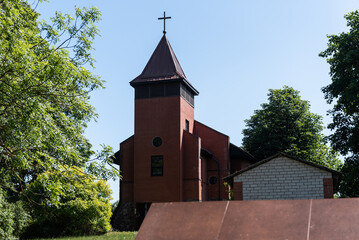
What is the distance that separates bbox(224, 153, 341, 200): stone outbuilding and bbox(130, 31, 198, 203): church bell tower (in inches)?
429

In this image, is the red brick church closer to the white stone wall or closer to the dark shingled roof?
the dark shingled roof

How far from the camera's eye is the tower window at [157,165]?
28.4 meters

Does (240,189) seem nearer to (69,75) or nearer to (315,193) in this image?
(315,193)

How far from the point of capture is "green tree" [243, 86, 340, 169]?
1361 inches

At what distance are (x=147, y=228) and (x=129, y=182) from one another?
84.2 feet

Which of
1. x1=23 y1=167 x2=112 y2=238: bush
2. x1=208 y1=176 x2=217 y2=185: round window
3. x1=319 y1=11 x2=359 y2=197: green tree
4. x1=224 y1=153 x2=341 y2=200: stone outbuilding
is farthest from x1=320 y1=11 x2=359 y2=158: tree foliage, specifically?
x1=23 y1=167 x2=112 y2=238: bush

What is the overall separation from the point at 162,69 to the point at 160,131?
4727 mm

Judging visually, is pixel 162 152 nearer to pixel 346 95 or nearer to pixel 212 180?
pixel 212 180

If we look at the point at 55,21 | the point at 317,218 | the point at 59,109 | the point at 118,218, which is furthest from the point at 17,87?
the point at 118,218

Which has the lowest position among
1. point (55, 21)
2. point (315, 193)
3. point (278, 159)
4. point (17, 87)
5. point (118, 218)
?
point (118, 218)

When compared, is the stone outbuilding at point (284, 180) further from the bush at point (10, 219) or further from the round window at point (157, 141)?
the round window at point (157, 141)

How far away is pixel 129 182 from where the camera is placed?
29.9 meters

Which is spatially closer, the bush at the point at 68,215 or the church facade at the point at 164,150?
the bush at the point at 68,215

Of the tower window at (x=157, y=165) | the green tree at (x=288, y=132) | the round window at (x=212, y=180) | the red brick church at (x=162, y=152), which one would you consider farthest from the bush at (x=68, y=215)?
the green tree at (x=288, y=132)
